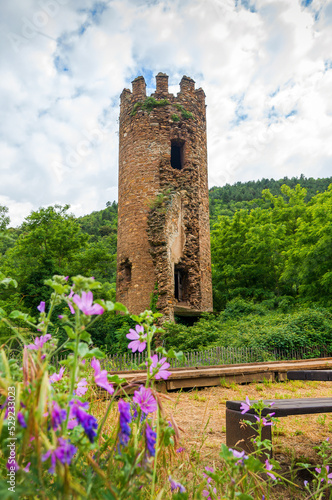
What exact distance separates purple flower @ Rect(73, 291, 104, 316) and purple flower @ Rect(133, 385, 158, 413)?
35cm

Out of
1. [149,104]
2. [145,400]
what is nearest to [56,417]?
[145,400]

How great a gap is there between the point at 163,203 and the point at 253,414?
12.6m

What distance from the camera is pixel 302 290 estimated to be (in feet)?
52.7

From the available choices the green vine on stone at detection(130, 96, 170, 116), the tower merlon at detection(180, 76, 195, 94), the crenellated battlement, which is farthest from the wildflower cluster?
the tower merlon at detection(180, 76, 195, 94)

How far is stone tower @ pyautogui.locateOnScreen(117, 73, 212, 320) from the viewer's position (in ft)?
46.9

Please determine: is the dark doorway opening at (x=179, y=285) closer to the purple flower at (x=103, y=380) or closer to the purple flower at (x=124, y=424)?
the purple flower at (x=103, y=380)

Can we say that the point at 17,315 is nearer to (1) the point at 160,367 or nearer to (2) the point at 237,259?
(1) the point at 160,367

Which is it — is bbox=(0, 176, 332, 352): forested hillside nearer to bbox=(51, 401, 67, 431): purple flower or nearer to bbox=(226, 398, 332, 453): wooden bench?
bbox=(226, 398, 332, 453): wooden bench

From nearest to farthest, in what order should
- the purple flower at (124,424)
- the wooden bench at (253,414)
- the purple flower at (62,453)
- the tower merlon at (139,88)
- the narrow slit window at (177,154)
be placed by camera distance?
the purple flower at (62,453) < the purple flower at (124,424) < the wooden bench at (253,414) < the tower merlon at (139,88) < the narrow slit window at (177,154)

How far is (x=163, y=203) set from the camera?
1469cm

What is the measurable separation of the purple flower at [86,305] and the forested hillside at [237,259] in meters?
11.9

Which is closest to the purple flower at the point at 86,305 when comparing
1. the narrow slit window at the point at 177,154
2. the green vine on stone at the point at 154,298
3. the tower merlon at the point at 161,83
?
the green vine on stone at the point at 154,298

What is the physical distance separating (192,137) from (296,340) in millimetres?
9742

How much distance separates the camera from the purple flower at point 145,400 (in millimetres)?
1093
